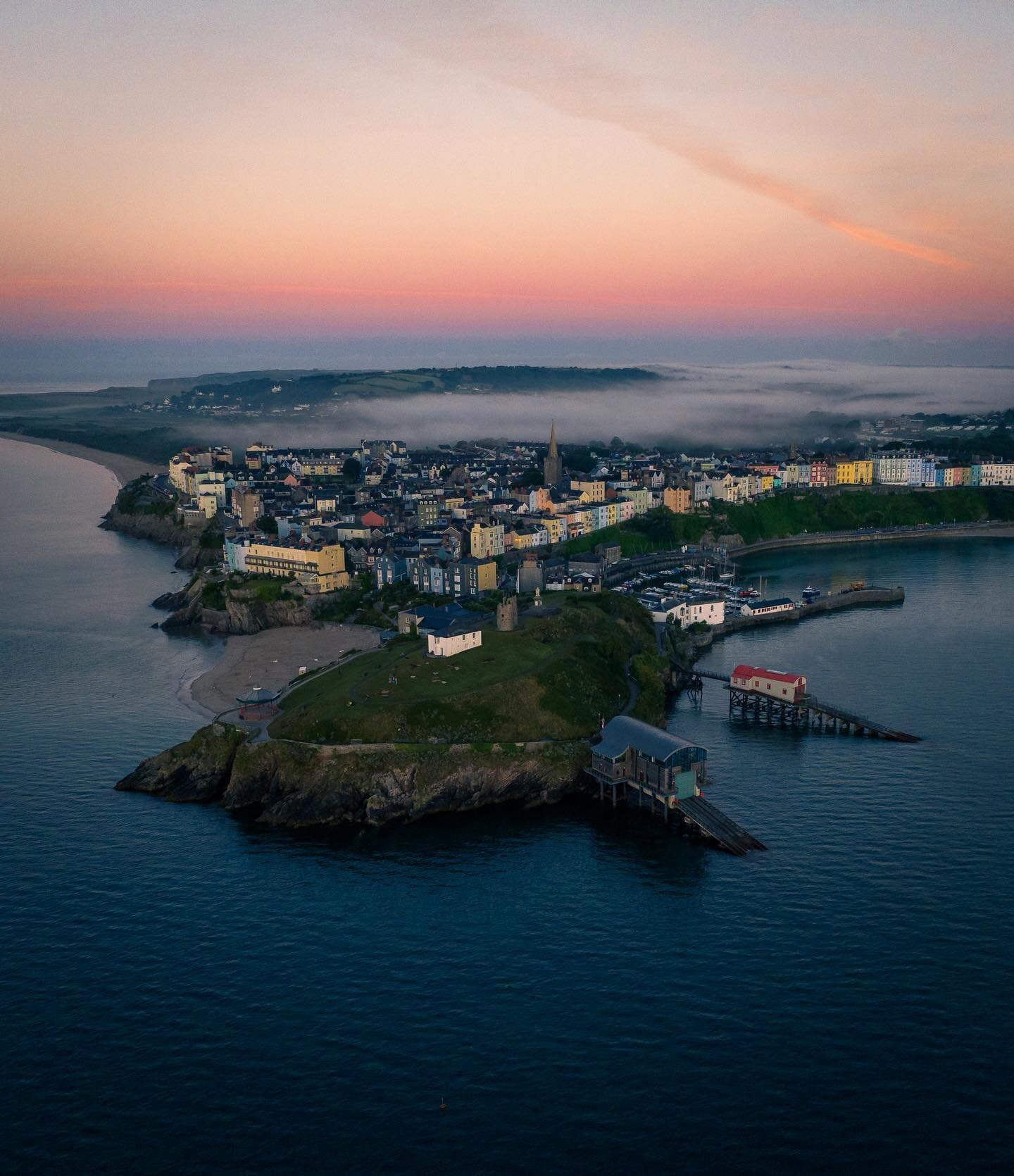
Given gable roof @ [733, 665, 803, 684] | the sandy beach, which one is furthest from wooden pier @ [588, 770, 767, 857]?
the sandy beach

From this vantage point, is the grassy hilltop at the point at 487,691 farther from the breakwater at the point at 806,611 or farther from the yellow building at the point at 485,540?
the yellow building at the point at 485,540

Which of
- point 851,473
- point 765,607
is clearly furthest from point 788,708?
point 851,473

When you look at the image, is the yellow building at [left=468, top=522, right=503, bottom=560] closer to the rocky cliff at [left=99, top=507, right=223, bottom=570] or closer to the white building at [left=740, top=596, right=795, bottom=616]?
the white building at [left=740, top=596, right=795, bottom=616]

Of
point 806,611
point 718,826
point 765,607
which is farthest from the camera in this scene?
point 806,611

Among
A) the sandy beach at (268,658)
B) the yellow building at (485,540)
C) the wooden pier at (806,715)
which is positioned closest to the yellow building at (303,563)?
the sandy beach at (268,658)

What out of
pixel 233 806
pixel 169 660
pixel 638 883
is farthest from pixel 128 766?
pixel 638 883

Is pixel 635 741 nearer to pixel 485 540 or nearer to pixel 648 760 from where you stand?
pixel 648 760
